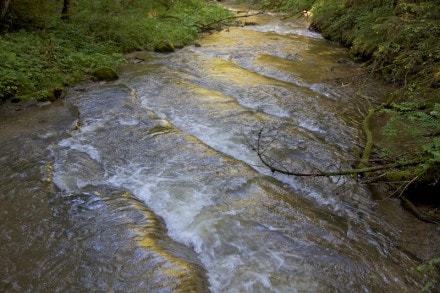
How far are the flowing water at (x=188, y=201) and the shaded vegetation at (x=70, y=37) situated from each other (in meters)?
1.00

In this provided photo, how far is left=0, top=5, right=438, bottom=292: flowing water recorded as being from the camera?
3.98 m

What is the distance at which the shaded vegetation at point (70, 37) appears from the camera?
8961 mm

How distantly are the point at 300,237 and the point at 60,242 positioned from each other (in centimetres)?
289

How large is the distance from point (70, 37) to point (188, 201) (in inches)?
358

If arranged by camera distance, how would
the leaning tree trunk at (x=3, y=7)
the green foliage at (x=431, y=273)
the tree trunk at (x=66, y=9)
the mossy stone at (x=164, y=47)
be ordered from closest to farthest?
1. the green foliage at (x=431, y=273)
2. the leaning tree trunk at (x=3, y=7)
3. the tree trunk at (x=66, y=9)
4. the mossy stone at (x=164, y=47)

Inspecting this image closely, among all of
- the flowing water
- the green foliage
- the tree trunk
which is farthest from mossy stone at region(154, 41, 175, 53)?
the green foliage

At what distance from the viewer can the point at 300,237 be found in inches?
181

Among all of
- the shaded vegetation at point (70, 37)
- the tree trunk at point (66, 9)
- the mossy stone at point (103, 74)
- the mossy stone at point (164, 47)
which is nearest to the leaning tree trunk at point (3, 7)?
the shaded vegetation at point (70, 37)

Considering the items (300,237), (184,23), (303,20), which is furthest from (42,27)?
(303,20)

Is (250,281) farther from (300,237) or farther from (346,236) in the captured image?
(346,236)

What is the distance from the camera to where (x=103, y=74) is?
407 inches

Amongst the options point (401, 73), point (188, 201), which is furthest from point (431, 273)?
point (401, 73)

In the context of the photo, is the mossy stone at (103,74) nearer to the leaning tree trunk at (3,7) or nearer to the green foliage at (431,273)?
the leaning tree trunk at (3,7)

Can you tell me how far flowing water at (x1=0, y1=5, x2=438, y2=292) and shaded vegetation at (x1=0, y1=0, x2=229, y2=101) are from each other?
3.29ft
